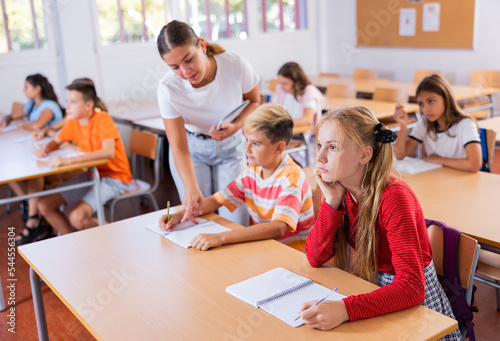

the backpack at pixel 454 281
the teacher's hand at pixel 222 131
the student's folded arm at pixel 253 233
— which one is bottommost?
the backpack at pixel 454 281

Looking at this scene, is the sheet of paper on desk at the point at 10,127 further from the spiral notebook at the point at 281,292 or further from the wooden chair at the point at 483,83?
the wooden chair at the point at 483,83

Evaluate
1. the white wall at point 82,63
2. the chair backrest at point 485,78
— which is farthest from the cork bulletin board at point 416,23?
the white wall at point 82,63

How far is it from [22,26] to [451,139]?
4.80 metres

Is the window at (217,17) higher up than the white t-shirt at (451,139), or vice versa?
the window at (217,17)

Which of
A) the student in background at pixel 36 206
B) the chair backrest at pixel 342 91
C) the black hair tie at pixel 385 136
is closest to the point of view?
→ the black hair tie at pixel 385 136

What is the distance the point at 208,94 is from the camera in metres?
2.36

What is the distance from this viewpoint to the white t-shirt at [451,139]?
2.67 metres

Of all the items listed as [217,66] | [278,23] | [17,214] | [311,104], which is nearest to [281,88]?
[311,104]

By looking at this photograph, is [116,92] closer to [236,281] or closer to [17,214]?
[17,214]

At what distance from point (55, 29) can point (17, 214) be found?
2393 mm

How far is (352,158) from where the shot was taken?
150cm

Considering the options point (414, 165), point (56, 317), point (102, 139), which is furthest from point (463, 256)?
point (102, 139)

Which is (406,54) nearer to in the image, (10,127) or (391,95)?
(391,95)

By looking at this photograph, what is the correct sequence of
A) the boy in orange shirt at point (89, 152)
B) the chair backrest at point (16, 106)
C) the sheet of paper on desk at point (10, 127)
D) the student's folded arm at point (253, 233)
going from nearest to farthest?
the student's folded arm at point (253, 233)
the boy in orange shirt at point (89, 152)
the sheet of paper on desk at point (10, 127)
the chair backrest at point (16, 106)
